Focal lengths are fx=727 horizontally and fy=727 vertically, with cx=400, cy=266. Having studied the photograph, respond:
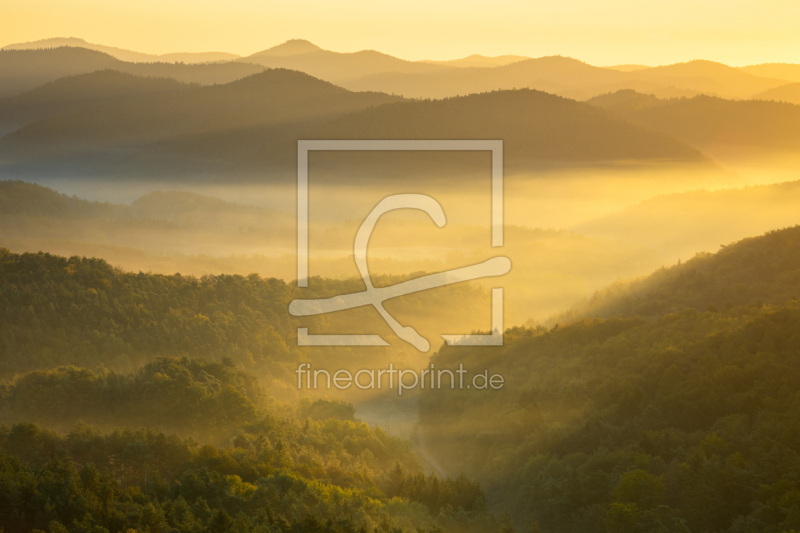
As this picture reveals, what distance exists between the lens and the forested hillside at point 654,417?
115ft

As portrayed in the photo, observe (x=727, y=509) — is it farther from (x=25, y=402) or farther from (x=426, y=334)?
(x=426, y=334)

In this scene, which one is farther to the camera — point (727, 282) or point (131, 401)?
point (727, 282)

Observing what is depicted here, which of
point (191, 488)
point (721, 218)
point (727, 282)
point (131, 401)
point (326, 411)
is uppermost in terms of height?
point (721, 218)

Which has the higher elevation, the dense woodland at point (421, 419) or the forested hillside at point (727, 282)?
the forested hillside at point (727, 282)

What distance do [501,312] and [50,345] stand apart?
69459mm

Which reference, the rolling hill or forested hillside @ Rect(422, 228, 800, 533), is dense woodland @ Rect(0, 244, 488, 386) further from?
the rolling hill

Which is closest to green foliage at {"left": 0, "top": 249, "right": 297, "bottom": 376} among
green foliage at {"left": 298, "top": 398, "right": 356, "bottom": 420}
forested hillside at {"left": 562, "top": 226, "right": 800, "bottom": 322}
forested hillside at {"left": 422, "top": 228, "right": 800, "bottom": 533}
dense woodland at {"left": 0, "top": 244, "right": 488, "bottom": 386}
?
dense woodland at {"left": 0, "top": 244, "right": 488, "bottom": 386}

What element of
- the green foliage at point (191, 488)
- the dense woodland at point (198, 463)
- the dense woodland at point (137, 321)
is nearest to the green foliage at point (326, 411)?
the dense woodland at point (198, 463)

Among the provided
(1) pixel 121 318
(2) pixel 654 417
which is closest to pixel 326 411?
(2) pixel 654 417

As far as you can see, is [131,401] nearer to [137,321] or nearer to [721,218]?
[137,321]

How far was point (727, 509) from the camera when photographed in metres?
34.2

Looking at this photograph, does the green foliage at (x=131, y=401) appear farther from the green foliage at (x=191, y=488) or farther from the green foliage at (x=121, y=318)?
the green foliage at (x=121, y=318)

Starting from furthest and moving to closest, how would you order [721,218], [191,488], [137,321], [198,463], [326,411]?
[721,218] → [137,321] → [326,411] → [198,463] → [191,488]

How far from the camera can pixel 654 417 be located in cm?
4344
